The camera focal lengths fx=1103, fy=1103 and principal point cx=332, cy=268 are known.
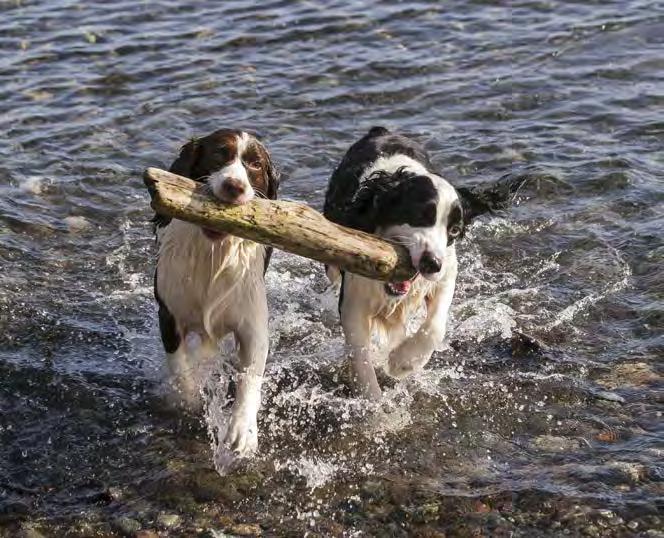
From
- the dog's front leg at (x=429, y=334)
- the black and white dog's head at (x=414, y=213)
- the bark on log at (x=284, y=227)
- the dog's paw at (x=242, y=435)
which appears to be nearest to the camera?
the bark on log at (x=284, y=227)

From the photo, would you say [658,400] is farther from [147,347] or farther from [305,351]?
[147,347]

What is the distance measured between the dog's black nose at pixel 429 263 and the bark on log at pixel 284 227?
0.24 feet

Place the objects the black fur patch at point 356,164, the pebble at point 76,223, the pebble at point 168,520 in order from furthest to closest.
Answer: the pebble at point 76,223 < the black fur patch at point 356,164 < the pebble at point 168,520

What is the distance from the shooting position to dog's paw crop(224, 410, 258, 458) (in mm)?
5562

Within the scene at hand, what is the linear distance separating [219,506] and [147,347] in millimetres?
1782

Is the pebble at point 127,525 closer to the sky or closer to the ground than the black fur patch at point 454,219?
closer to the ground

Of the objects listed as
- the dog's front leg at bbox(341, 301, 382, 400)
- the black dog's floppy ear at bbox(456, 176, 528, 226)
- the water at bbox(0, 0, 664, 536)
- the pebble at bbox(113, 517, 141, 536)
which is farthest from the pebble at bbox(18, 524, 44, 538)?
the black dog's floppy ear at bbox(456, 176, 528, 226)

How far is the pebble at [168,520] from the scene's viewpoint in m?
5.06

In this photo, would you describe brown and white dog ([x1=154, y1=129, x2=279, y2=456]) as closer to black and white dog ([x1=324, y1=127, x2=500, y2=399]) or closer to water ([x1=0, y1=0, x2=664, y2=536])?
water ([x1=0, y1=0, x2=664, y2=536])

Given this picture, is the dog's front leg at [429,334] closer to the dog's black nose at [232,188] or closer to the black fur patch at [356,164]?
the black fur patch at [356,164]

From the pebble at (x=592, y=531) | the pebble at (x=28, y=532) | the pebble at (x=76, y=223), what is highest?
the pebble at (x=28, y=532)

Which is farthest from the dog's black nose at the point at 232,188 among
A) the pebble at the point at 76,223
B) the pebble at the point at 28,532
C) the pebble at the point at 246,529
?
the pebble at the point at 76,223

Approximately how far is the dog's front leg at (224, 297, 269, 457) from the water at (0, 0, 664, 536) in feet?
0.40

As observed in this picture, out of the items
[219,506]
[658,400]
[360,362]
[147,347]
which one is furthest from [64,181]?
[658,400]
